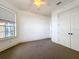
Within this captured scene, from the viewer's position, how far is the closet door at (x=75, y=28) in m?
3.80

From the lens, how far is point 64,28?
4820 mm

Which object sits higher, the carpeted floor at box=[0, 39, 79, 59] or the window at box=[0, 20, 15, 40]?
the window at box=[0, 20, 15, 40]

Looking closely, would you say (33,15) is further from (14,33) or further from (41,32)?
(14,33)

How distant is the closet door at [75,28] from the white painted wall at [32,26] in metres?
3.64

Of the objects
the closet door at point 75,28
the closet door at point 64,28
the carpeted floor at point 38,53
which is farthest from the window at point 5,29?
the closet door at point 75,28

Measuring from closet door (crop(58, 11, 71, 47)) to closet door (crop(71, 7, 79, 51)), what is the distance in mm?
319

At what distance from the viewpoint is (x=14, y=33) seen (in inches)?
198

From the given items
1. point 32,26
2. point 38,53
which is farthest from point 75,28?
point 32,26

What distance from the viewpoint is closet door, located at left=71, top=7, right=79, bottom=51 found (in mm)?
3797

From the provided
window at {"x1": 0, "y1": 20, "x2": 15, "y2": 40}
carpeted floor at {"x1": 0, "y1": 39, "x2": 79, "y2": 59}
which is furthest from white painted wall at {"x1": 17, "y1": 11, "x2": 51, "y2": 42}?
carpeted floor at {"x1": 0, "y1": 39, "x2": 79, "y2": 59}

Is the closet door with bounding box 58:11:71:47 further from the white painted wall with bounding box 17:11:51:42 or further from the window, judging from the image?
the window

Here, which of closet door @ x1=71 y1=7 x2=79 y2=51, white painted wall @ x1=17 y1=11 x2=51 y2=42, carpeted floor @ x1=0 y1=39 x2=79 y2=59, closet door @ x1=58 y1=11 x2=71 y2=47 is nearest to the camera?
carpeted floor @ x1=0 y1=39 x2=79 y2=59

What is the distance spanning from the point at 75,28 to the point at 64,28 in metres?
0.93

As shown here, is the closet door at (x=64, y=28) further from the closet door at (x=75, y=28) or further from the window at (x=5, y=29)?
the window at (x=5, y=29)
